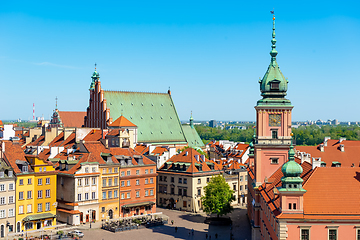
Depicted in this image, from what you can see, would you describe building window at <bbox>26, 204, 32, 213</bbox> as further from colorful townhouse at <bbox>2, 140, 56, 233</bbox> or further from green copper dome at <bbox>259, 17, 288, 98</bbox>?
green copper dome at <bbox>259, 17, 288, 98</bbox>

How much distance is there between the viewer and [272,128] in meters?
74.1

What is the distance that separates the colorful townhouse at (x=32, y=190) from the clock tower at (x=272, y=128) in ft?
118

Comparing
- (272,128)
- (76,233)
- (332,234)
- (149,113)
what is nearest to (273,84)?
(272,128)

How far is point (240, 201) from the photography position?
383 ft

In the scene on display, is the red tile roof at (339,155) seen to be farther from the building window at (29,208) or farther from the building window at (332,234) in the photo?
the building window at (29,208)

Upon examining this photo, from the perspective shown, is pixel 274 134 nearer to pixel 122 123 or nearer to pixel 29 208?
pixel 29 208

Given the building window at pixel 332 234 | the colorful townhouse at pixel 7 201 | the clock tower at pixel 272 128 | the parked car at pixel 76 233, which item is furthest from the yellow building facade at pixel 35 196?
the building window at pixel 332 234

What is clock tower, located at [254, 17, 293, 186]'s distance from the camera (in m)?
73.9

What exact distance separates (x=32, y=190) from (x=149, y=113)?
61349mm

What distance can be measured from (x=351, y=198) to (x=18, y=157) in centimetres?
5590

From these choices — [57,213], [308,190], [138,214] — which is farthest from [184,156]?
[308,190]

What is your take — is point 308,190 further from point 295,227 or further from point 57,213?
point 57,213

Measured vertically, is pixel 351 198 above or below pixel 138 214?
above

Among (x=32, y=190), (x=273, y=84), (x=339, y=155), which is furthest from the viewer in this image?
(x=339, y=155)
